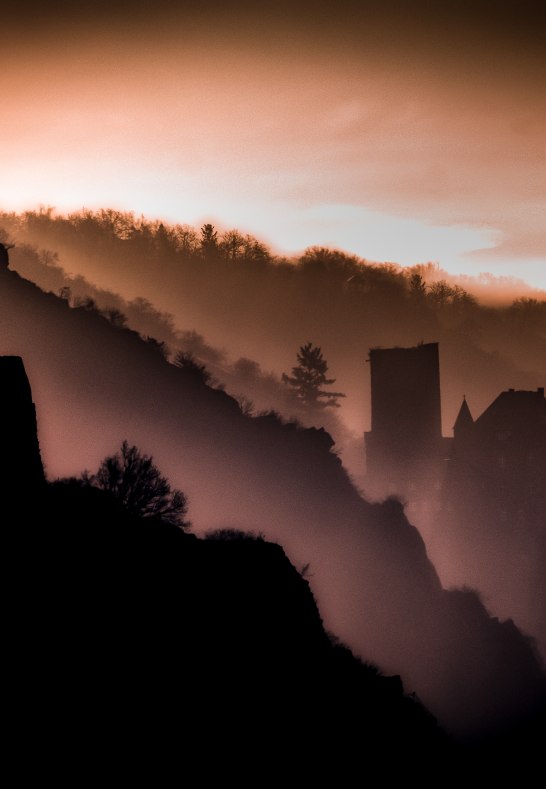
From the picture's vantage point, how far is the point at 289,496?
76938 millimetres

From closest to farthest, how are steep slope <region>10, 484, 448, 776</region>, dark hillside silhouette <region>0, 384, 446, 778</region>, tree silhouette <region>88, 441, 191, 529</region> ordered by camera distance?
dark hillside silhouette <region>0, 384, 446, 778</region>, steep slope <region>10, 484, 448, 776</region>, tree silhouette <region>88, 441, 191, 529</region>

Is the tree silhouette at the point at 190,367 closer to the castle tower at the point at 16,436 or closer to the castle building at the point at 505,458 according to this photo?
the castle building at the point at 505,458

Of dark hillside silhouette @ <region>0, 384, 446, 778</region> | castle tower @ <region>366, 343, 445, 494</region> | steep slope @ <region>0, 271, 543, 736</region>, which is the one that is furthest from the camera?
castle tower @ <region>366, 343, 445, 494</region>

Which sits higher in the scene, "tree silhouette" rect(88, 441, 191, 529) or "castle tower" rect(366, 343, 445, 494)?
"castle tower" rect(366, 343, 445, 494)

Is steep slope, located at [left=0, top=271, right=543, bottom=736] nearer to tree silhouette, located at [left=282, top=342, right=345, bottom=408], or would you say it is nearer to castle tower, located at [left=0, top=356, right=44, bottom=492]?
tree silhouette, located at [left=282, top=342, right=345, bottom=408]

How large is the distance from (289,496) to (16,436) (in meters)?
56.2

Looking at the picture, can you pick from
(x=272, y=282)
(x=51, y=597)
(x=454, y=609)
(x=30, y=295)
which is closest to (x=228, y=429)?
(x=30, y=295)

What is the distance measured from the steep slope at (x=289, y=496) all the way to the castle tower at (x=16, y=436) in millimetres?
43744

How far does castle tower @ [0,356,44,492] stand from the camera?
69.7 ft

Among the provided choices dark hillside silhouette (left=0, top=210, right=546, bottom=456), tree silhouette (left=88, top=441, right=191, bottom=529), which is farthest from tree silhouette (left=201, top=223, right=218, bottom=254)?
tree silhouette (left=88, top=441, right=191, bottom=529)

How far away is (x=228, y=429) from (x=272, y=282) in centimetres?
8148

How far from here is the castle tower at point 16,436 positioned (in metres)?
21.2

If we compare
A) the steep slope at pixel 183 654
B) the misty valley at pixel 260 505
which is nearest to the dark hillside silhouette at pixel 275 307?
the misty valley at pixel 260 505

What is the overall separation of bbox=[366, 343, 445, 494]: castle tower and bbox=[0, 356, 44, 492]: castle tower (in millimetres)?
86512
